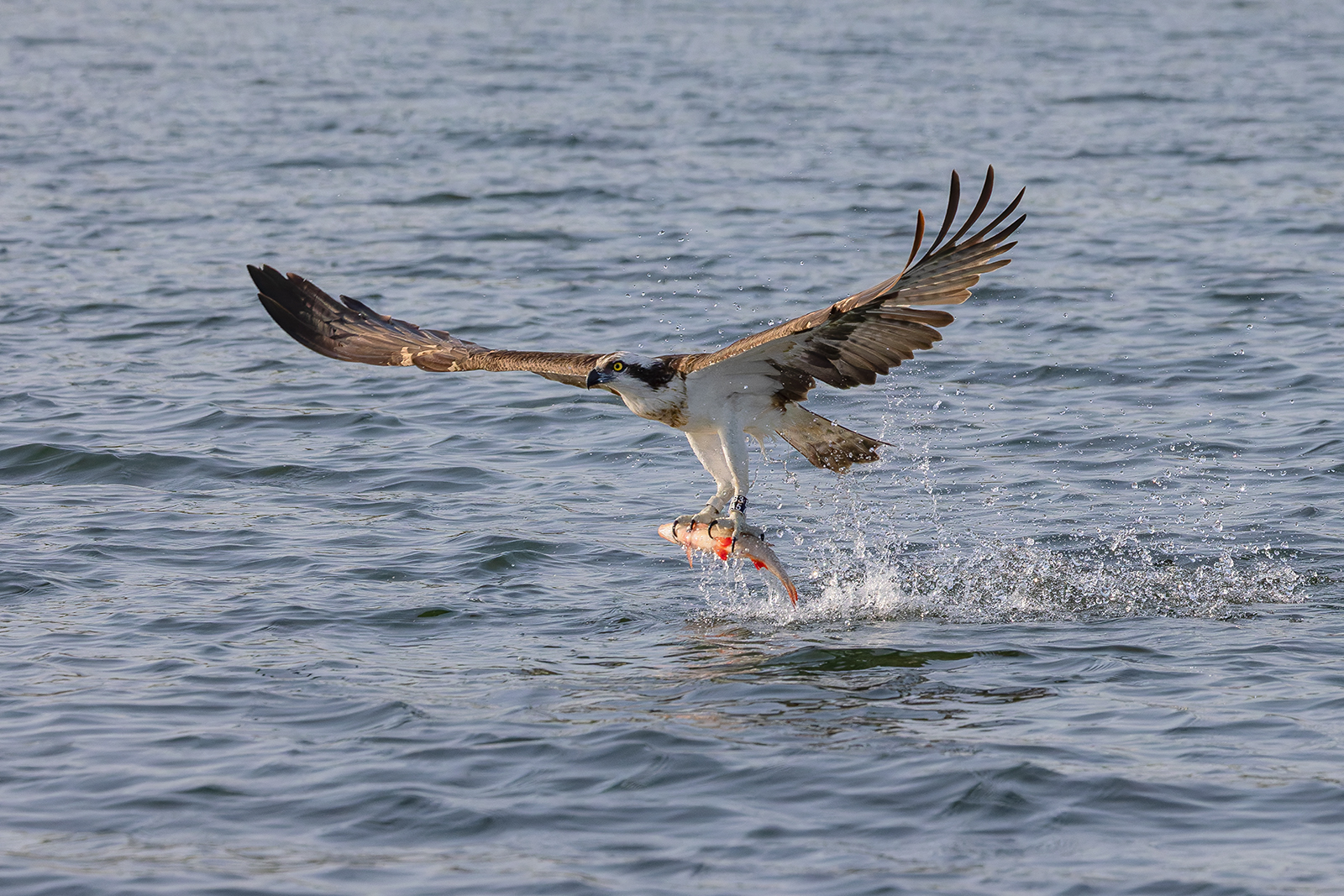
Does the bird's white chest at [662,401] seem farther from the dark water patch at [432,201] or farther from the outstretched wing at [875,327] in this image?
the dark water patch at [432,201]

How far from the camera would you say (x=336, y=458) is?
11.7 metres

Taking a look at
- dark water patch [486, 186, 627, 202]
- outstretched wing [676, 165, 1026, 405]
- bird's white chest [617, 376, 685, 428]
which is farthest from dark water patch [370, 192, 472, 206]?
outstretched wing [676, 165, 1026, 405]

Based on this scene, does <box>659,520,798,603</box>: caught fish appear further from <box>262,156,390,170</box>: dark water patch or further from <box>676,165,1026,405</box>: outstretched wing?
<box>262,156,390,170</box>: dark water patch

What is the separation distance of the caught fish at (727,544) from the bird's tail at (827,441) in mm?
968

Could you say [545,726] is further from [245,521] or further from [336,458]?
[336,458]

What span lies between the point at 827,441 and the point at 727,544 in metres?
1.31

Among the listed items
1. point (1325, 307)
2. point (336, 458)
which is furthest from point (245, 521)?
point (1325, 307)

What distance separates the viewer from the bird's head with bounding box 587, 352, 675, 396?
9016mm

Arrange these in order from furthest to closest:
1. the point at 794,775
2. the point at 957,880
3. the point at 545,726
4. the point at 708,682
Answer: the point at 708,682 < the point at 545,726 < the point at 794,775 < the point at 957,880

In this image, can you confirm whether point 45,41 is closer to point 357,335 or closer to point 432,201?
point 432,201

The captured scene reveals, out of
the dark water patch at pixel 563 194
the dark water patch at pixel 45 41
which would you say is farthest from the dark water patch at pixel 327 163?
the dark water patch at pixel 45 41

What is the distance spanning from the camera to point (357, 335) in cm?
1041

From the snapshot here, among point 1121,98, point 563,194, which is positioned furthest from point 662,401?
point 1121,98

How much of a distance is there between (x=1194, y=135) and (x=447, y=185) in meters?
8.91
